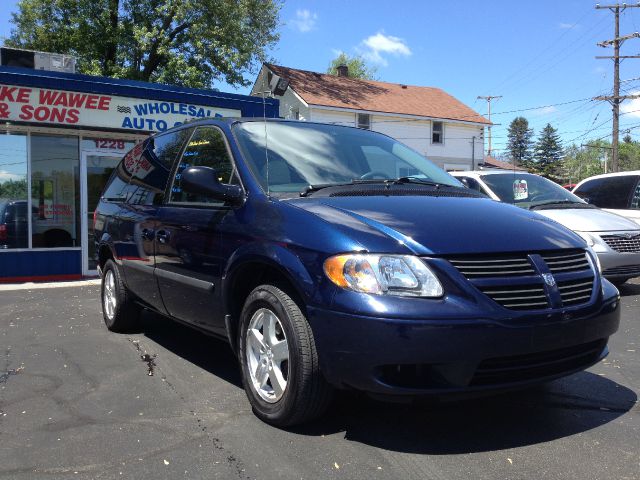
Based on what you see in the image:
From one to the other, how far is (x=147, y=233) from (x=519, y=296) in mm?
3049

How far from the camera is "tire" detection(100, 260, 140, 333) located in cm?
555

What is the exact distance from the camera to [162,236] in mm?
4422

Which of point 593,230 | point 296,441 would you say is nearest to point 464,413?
point 296,441

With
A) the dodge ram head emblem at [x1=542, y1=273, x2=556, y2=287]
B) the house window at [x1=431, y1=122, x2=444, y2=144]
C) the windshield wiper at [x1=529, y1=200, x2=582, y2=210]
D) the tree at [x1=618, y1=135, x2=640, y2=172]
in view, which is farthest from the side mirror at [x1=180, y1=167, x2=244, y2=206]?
the tree at [x1=618, y1=135, x2=640, y2=172]

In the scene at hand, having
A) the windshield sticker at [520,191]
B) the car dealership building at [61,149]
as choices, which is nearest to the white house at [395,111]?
the car dealership building at [61,149]

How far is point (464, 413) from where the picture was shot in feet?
11.3

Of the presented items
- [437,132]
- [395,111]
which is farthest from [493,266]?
[437,132]

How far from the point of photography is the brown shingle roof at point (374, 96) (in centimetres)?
3039

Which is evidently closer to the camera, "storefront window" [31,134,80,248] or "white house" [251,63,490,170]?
"storefront window" [31,134,80,248]

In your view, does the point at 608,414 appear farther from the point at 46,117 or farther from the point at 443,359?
the point at 46,117

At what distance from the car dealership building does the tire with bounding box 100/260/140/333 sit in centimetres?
501

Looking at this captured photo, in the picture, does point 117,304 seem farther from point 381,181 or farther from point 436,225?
point 436,225

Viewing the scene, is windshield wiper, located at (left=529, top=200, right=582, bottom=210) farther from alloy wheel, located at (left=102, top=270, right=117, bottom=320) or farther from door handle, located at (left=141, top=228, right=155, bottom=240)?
alloy wheel, located at (left=102, top=270, right=117, bottom=320)

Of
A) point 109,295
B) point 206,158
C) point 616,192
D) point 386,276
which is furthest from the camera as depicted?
point 616,192
